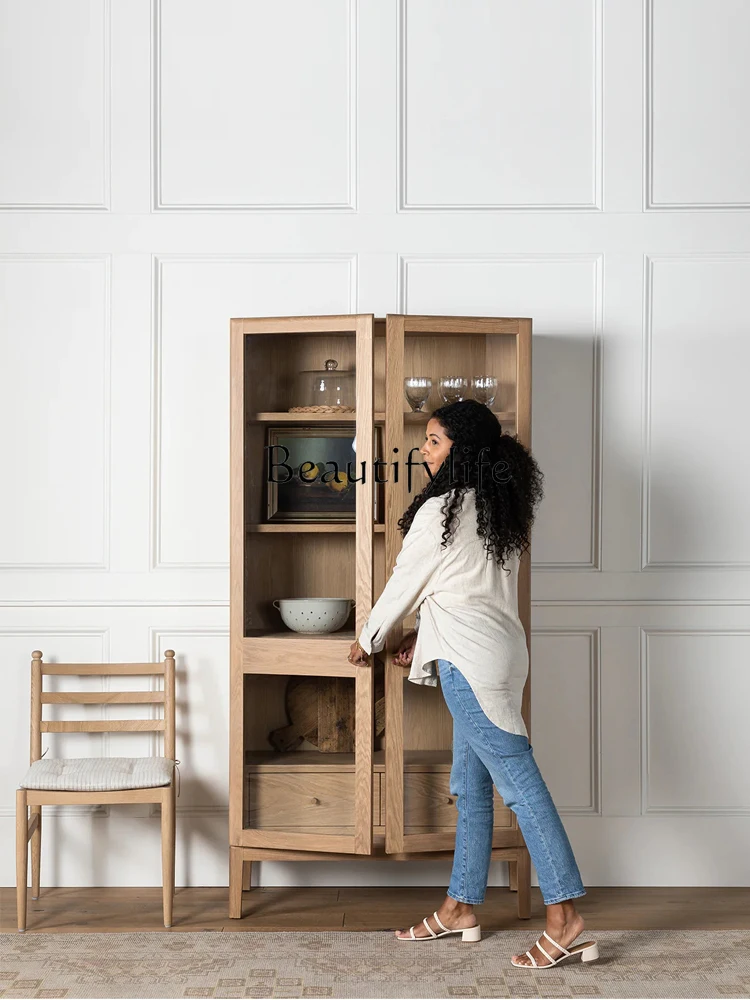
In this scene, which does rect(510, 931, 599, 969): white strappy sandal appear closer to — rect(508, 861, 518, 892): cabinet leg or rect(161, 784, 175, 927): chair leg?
rect(508, 861, 518, 892): cabinet leg

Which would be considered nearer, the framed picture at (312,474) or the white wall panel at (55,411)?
the framed picture at (312,474)

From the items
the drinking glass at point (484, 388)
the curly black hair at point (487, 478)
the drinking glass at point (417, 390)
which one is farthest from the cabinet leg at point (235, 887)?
the drinking glass at point (484, 388)

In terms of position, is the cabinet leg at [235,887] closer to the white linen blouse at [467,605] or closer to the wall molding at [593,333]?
the white linen blouse at [467,605]

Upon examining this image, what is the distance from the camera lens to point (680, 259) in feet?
10.6

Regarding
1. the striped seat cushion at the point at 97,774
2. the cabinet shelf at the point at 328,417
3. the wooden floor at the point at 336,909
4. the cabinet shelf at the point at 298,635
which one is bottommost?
the wooden floor at the point at 336,909

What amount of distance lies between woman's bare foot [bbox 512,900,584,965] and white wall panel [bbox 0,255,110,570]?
1.80 meters

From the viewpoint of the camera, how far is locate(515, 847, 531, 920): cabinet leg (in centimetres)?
286

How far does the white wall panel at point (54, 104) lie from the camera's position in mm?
3219

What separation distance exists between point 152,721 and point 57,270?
1.57 m

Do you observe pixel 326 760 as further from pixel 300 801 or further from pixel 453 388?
pixel 453 388

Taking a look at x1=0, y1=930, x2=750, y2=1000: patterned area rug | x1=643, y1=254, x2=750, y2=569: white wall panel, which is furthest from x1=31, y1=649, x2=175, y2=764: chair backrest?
x1=643, y1=254, x2=750, y2=569: white wall panel

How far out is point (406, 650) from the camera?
281 centimetres

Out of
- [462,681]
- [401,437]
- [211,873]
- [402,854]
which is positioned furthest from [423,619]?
[211,873]

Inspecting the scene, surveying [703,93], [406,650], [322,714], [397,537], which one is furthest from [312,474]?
[703,93]
